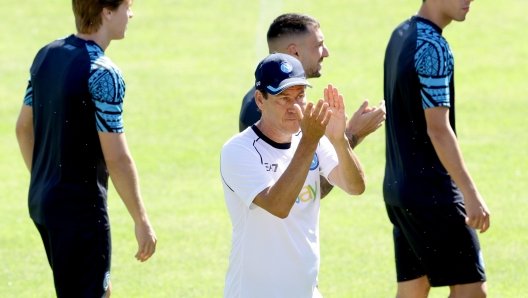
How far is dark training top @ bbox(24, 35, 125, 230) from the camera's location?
5.43 m

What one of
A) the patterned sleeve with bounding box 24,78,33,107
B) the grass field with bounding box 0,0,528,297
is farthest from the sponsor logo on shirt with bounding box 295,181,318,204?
the grass field with bounding box 0,0,528,297

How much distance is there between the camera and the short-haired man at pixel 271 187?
15.0 ft

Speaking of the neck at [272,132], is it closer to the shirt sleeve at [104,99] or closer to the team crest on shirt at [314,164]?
the team crest on shirt at [314,164]

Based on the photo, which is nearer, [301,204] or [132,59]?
[301,204]

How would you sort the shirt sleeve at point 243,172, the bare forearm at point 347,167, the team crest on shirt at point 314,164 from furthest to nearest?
1. the team crest on shirt at point 314,164
2. the bare forearm at point 347,167
3. the shirt sleeve at point 243,172

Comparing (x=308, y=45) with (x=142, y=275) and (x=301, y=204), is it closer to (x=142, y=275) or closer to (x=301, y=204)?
(x=301, y=204)

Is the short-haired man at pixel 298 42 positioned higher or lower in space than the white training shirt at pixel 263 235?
higher

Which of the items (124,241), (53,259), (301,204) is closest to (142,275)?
(124,241)

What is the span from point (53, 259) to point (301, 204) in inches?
69.6

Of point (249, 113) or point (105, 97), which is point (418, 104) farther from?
point (105, 97)

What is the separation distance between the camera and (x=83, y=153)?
5531 mm

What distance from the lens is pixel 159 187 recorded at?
11.4 m

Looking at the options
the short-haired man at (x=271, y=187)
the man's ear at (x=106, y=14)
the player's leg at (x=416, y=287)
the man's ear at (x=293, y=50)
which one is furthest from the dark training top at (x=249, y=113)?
the player's leg at (x=416, y=287)

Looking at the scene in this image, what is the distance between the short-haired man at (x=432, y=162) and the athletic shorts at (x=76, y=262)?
2065 millimetres
